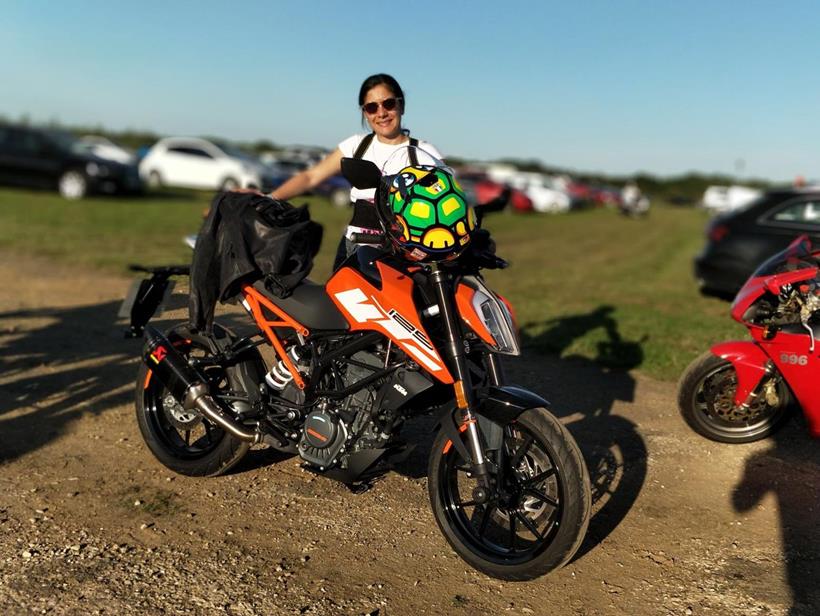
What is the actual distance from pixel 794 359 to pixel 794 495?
0.83m

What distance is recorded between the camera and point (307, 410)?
392 cm

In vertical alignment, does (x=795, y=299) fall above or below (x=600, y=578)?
above

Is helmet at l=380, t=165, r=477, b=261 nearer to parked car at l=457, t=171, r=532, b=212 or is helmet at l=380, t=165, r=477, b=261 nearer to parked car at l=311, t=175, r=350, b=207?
parked car at l=311, t=175, r=350, b=207

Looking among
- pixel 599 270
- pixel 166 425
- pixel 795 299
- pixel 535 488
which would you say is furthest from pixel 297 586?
pixel 599 270

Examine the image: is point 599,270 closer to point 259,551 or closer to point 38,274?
point 38,274

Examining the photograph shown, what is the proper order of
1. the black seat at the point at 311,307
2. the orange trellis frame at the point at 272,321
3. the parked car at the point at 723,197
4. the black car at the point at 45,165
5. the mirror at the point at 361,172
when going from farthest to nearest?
1. the parked car at the point at 723,197
2. the black car at the point at 45,165
3. the orange trellis frame at the point at 272,321
4. the black seat at the point at 311,307
5. the mirror at the point at 361,172

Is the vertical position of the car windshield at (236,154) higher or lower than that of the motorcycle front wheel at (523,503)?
lower

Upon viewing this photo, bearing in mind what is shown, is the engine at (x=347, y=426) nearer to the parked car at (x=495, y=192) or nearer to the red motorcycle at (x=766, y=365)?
the red motorcycle at (x=766, y=365)

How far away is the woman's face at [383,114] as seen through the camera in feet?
15.0

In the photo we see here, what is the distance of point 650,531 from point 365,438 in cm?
149

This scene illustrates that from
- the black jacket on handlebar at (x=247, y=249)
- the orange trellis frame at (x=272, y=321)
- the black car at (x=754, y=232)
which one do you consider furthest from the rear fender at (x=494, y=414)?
the black car at (x=754, y=232)

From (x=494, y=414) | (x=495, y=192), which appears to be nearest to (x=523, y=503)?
(x=494, y=414)

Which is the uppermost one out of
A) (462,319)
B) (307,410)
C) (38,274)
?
(462,319)

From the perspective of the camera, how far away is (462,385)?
3357 mm
